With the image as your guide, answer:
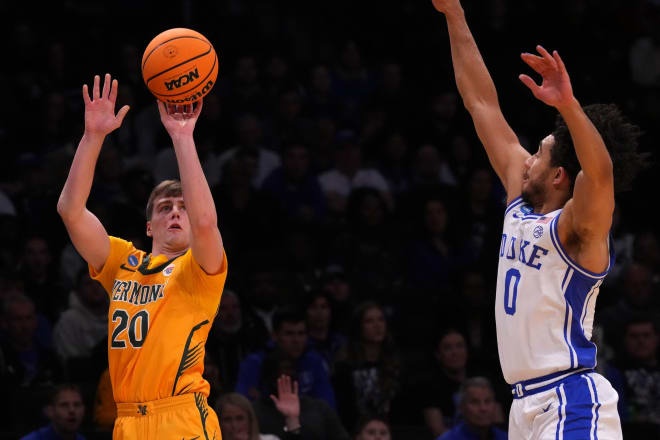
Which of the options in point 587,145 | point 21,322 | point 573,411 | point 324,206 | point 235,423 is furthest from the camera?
point 324,206

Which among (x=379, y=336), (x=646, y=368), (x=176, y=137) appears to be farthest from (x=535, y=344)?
(x=646, y=368)

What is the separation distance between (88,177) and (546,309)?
243cm

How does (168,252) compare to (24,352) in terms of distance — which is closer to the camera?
(168,252)

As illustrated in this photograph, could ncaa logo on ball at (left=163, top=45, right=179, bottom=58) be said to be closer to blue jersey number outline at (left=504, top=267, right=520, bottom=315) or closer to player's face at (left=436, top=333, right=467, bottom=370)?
blue jersey number outline at (left=504, top=267, right=520, bottom=315)

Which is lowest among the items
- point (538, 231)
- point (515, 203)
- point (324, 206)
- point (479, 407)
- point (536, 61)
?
point (479, 407)

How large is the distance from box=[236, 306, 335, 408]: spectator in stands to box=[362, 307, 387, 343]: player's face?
486mm

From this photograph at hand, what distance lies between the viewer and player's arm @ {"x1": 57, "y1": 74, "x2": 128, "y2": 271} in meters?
5.47

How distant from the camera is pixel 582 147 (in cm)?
460

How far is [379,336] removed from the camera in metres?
9.55

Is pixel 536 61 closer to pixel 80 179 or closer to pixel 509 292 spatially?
pixel 509 292

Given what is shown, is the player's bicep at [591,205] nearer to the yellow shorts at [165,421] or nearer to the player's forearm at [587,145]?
the player's forearm at [587,145]

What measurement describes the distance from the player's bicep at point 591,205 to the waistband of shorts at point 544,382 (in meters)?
0.65

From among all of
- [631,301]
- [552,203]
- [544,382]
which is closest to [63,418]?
[544,382]

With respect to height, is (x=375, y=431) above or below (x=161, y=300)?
below
